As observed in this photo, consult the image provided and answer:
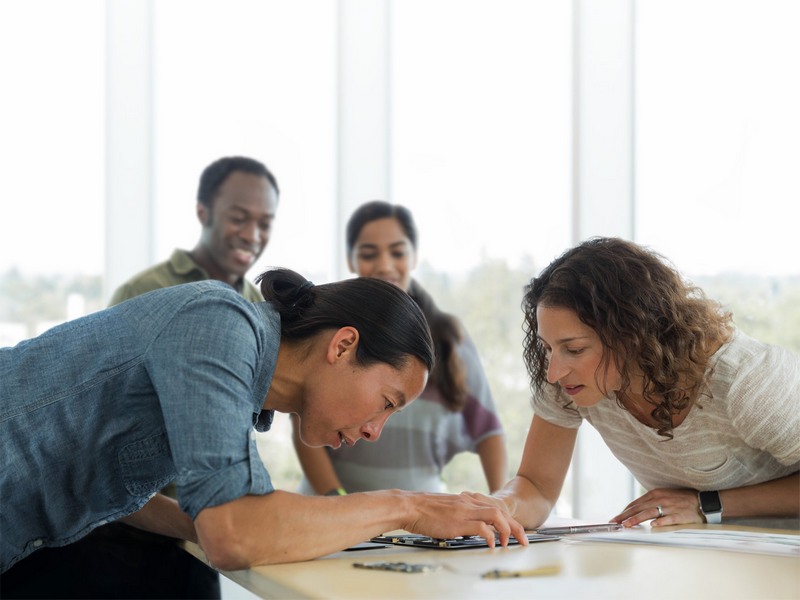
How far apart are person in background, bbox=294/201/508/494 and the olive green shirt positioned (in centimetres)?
48

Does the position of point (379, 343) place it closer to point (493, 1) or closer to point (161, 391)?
point (161, 391)

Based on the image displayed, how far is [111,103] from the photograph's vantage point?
354 cm

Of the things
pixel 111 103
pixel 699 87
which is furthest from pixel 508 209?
pixel 111 103

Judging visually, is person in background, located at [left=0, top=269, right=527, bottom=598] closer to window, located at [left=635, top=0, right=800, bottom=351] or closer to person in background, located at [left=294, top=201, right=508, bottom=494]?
person in background, located at [left=294, top=201, right=508, bottom=494]

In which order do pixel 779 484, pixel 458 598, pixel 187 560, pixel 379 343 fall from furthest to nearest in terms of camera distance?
pixel 187 560
pixel 779 484
pixel 379 343
pixel 458 598

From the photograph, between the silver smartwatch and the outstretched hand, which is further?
the silver smartwatch

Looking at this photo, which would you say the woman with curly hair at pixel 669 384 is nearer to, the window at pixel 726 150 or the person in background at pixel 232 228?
the person in background at pixel 232 228

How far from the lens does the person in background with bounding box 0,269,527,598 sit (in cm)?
130

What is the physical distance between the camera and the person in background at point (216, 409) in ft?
4.25

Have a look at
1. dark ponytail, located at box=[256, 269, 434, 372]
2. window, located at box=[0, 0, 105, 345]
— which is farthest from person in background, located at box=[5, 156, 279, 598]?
dark ponytail, located at box=[256, 269, 434, 372]

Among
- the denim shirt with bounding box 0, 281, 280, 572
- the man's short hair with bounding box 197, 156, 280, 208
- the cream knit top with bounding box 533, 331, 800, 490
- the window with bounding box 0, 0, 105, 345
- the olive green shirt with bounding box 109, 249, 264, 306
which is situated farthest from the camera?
the window with bounding box 0, 0, 105, 345

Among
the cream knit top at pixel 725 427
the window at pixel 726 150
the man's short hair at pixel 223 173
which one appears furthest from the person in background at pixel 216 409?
the window at pixel 726 150

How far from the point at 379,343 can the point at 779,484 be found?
3.11ft

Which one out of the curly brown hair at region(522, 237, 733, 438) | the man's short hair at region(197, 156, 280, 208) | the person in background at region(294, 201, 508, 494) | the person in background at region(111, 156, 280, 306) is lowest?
the person in background at region(294, 201, 508, 494)
